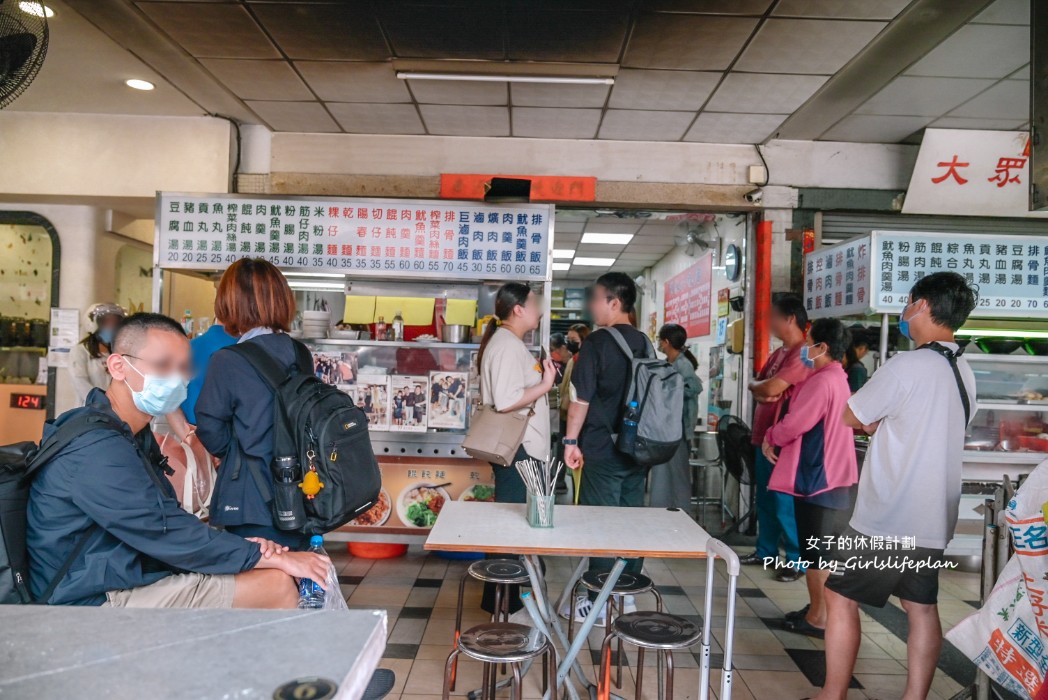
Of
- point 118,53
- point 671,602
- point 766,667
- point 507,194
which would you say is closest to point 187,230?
point 118,53

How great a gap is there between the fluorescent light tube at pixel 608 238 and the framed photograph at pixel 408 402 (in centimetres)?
532

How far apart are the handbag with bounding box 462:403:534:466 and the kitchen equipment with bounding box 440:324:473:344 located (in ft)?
4.09

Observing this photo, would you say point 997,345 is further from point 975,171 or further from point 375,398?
point 375,398

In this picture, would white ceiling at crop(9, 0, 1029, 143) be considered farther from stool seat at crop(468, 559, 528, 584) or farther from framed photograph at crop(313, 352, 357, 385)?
stool seat at crop(468, 559, 528, 584)

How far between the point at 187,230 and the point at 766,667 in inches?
169

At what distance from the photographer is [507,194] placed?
451 centimetres

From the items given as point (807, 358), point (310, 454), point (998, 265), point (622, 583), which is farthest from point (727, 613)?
point (998, 265)

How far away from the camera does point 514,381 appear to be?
331 cm

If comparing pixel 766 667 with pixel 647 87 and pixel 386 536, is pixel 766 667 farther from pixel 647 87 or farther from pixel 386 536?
pixel 647 87

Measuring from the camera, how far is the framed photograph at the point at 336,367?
4574 mm

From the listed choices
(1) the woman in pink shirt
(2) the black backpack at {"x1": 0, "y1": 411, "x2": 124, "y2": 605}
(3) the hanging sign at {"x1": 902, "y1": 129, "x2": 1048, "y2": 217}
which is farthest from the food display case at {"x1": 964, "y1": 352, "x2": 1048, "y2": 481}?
(2) the black backpack at {"x1": 0, "y1": 411, "x2": 124, "y2": 605}

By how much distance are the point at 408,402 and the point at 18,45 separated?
272cm

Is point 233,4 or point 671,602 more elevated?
point 233,4

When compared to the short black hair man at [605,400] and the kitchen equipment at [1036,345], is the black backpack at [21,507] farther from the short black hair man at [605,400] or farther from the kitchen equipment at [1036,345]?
the kitchen equipment at [1036,345]
